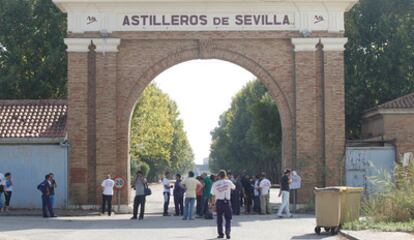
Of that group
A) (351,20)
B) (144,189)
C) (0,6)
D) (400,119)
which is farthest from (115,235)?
(0,6)

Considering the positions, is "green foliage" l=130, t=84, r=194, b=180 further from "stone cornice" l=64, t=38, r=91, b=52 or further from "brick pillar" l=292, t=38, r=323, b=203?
"brick pillar" l=292, t=38, r=323, b=203

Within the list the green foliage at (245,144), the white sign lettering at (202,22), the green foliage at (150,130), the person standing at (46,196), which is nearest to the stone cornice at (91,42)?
the white sign lettering at (202,22)

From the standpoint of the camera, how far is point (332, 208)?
1866cm

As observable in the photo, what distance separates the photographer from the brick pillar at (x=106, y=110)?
27.7 meters

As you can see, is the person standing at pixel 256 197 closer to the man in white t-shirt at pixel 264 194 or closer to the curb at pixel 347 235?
the man in white t-shirt at pixel 264 194

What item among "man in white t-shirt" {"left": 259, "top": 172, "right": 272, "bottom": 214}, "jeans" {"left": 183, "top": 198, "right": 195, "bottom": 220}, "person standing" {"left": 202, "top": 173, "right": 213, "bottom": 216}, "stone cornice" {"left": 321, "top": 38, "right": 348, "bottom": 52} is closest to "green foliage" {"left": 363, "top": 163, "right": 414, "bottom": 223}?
"jeans" {"left": 183, "top": 198, "right": 195, "bottom": 220}

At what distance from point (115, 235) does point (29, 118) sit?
38.8ft

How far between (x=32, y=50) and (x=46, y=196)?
1593 centimetres

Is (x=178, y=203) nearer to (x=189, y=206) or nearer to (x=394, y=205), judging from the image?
(x=189, y=206)

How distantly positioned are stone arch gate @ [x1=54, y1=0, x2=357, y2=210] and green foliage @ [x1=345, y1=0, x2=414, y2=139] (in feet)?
25.5

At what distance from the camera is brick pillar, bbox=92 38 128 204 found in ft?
90.9

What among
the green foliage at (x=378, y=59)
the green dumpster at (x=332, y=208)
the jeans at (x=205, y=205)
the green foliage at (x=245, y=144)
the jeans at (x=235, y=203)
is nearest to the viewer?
the green dumpster at (x=332, y=208)

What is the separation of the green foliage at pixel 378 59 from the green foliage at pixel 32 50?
1478 cm

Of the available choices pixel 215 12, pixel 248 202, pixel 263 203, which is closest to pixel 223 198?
pixel 263 203
